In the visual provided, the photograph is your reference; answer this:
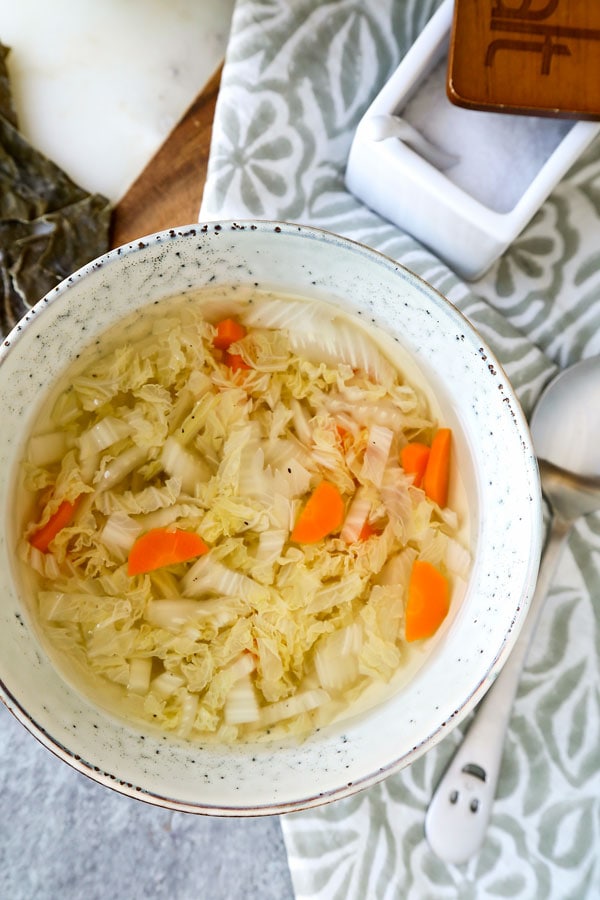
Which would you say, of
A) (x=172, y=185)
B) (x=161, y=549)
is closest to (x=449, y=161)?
(x=172, y=185)

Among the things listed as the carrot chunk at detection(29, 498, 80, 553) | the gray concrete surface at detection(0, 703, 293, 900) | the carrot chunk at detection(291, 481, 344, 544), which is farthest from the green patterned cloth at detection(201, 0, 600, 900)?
the carrot chunk at detection(29, 498, 80, 553)

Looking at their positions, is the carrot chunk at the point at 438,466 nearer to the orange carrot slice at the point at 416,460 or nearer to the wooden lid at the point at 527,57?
the orange carrot slice at the point at 416,460

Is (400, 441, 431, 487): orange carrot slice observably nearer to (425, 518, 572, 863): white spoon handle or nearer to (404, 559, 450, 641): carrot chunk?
(404, 559, 450, 641): carrot chunk

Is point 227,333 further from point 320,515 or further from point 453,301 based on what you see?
point 453,301

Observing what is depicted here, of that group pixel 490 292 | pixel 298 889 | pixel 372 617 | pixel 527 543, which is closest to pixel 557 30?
pixel 490 292

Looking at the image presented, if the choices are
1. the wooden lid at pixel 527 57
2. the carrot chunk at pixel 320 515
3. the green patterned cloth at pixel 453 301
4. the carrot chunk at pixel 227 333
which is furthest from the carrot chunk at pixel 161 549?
the wooden lid at pixel 527 57
